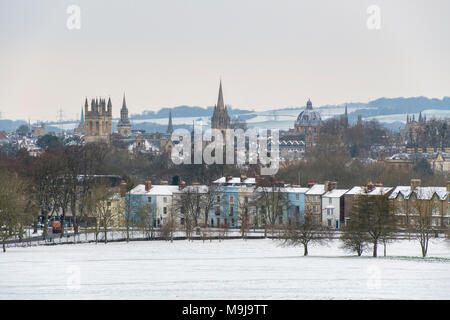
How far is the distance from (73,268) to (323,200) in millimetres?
28755

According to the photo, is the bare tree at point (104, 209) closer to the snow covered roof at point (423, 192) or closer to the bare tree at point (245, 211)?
the bare tree at point (245, 211)

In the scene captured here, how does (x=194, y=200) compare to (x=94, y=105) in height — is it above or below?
below

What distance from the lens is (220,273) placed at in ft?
116

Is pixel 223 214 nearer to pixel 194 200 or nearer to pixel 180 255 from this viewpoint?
pixel 194 200

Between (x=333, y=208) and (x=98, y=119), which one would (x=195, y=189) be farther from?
(x=98, y=119)

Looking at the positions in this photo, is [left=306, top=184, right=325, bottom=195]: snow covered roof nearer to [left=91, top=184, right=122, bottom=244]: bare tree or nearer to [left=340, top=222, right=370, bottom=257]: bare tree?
[left=91, top=184, right=122, bottom=244]: bare tree

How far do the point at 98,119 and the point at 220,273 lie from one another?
156734mm

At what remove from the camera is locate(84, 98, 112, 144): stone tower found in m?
188

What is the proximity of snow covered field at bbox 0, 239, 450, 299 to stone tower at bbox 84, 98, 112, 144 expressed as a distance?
467 ft

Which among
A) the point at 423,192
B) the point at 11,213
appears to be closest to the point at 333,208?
the point at 423,192

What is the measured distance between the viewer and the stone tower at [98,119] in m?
188

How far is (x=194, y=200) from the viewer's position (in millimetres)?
62188
